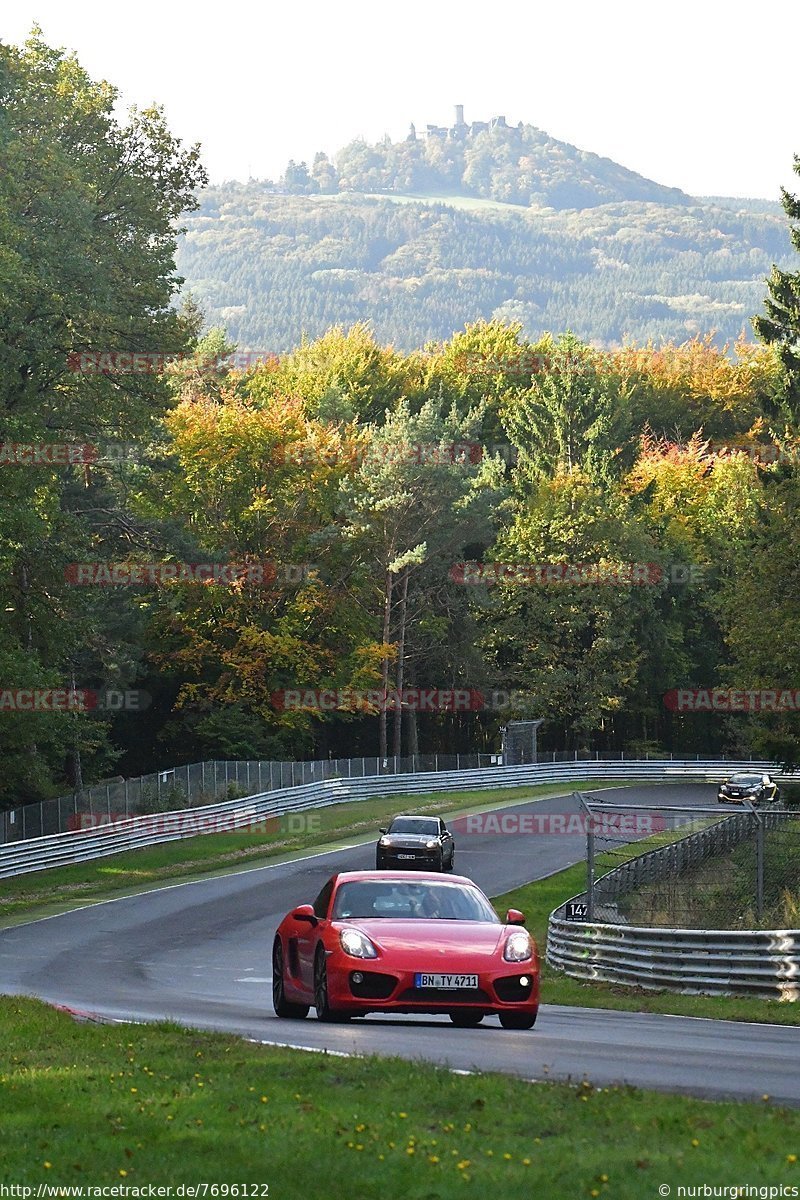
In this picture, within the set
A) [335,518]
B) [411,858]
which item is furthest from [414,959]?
[335,518]

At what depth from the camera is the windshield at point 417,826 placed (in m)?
42.7

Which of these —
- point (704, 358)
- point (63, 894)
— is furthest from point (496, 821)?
point (704, 358)

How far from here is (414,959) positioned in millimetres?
14719

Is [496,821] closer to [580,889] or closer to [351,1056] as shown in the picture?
[580,889]

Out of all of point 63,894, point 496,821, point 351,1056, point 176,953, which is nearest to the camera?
point 351,1056

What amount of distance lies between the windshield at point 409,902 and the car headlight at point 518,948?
0.57 meters

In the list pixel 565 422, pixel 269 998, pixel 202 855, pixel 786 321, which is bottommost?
pixel 202 855

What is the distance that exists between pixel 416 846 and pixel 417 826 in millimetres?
948

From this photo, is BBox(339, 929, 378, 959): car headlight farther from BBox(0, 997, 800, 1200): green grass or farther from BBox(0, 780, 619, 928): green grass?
BBox(0, 780, 619, 928): green grass

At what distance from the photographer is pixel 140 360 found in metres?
45.7

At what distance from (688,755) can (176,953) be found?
2617 inches

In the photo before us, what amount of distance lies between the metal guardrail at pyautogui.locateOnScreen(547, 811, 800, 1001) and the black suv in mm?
13759

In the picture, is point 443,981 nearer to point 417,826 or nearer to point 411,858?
point 411,858

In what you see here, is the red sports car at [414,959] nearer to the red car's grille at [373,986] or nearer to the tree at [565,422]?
the red car's grille at [373,986]
